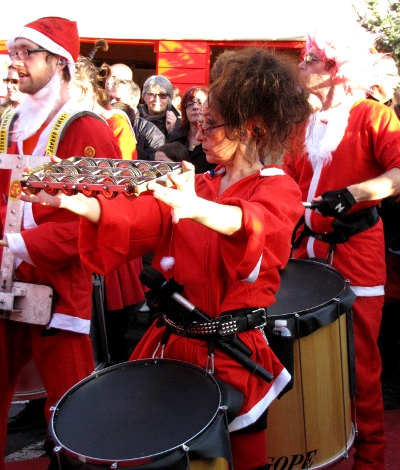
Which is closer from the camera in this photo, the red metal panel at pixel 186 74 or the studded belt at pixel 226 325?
the studded belt at pixel 226 325

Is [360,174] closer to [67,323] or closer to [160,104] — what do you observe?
[67,323]

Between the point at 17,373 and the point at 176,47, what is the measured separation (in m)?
8.95

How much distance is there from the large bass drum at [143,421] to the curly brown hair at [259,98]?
2.58 ft

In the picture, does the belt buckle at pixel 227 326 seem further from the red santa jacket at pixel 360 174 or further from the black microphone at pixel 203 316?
the red santa jacket at pixel 360 174

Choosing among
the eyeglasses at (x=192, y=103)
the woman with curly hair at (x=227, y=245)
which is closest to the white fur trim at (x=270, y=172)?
the woman with curly hair at (x=227, y=245)

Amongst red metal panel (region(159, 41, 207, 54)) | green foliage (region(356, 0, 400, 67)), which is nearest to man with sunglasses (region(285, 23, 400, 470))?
green foliage (region(356, 0, 400, 67))

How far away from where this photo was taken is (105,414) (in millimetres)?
1770

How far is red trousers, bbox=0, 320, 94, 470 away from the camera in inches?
108

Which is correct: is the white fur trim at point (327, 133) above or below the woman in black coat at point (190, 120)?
above

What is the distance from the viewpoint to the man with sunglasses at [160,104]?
6.45m

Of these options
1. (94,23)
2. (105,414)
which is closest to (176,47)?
(94,23)

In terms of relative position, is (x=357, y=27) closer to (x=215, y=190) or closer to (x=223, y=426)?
(x=215, y=190)

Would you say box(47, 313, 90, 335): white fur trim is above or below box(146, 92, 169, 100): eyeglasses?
below

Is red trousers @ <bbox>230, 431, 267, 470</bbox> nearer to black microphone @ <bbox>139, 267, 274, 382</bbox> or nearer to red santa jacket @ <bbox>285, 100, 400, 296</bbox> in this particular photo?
Answer: black microphone @ <bbox>139, 267, 274, 382</bbox>
